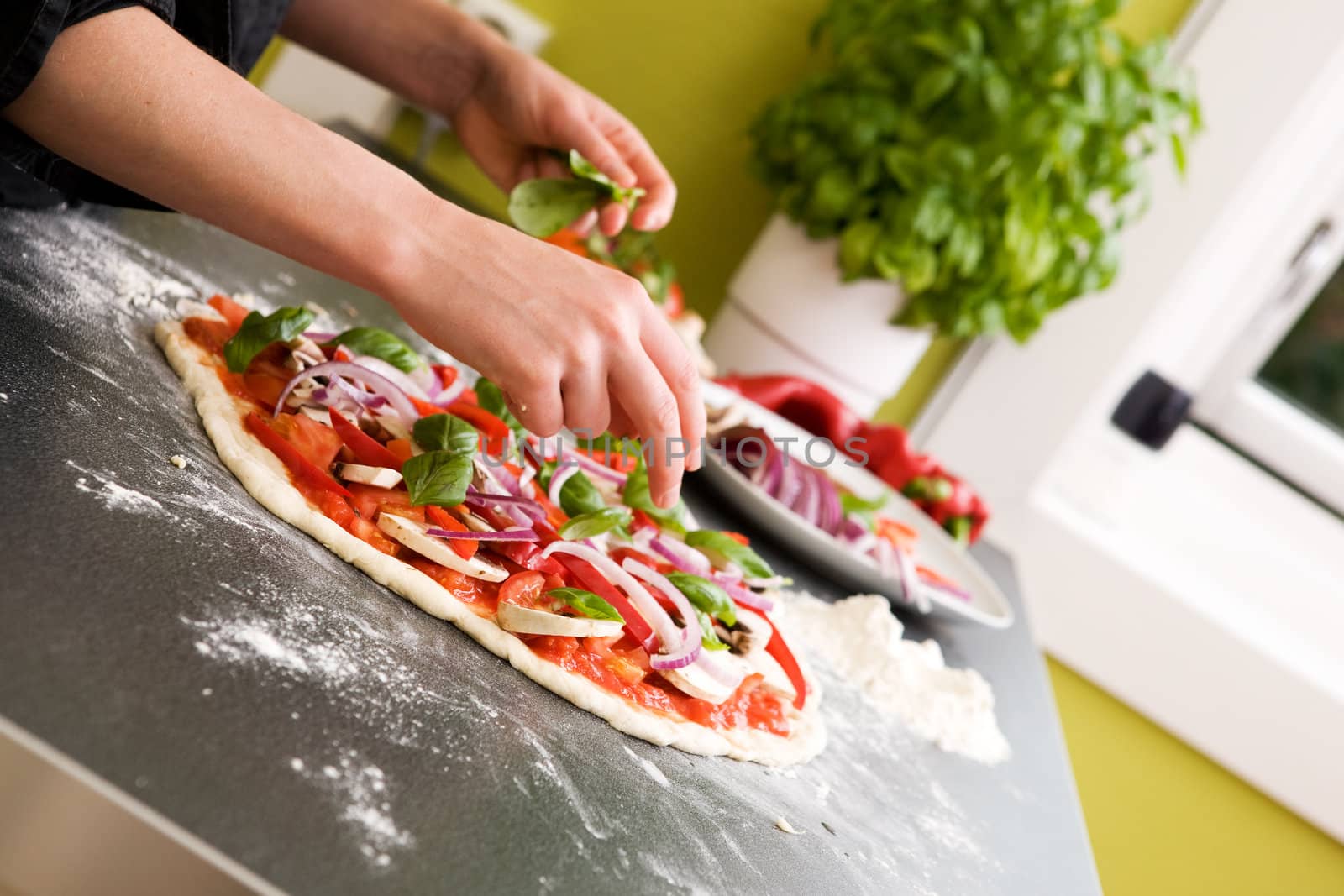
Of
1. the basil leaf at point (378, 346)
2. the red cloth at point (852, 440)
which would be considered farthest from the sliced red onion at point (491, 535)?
the red cloth at point (852, 440)

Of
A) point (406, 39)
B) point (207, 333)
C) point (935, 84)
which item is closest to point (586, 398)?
point (207, 333)

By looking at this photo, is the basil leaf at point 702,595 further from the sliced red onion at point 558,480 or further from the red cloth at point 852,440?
the red cloth at point 852,440

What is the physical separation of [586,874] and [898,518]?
1.03 metres

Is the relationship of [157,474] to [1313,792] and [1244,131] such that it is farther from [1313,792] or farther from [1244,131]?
[1313,792]

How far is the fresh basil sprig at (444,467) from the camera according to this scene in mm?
823

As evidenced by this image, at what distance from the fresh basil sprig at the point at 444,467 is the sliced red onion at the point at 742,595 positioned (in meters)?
0.24

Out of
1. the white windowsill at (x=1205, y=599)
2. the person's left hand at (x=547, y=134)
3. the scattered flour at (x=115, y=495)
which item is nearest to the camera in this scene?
the scattered flour at (x=115, y=495)

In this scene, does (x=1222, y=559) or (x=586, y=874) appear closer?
(x=586, y=874)

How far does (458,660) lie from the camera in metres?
0.74

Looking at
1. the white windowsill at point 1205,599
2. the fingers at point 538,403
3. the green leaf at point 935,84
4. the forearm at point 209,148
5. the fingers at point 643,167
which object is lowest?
the white windowsill at point 1205,599

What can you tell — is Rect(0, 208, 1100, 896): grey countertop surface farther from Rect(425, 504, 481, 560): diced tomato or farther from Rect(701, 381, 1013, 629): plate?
Rect(701, 381, 1013, 629): plate

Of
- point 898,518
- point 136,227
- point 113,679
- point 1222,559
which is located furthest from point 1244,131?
point 113,679

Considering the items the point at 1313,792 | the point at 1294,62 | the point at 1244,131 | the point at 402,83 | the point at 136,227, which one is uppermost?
the point at 1294,62

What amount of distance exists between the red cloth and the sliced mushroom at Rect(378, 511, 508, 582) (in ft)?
3.03
